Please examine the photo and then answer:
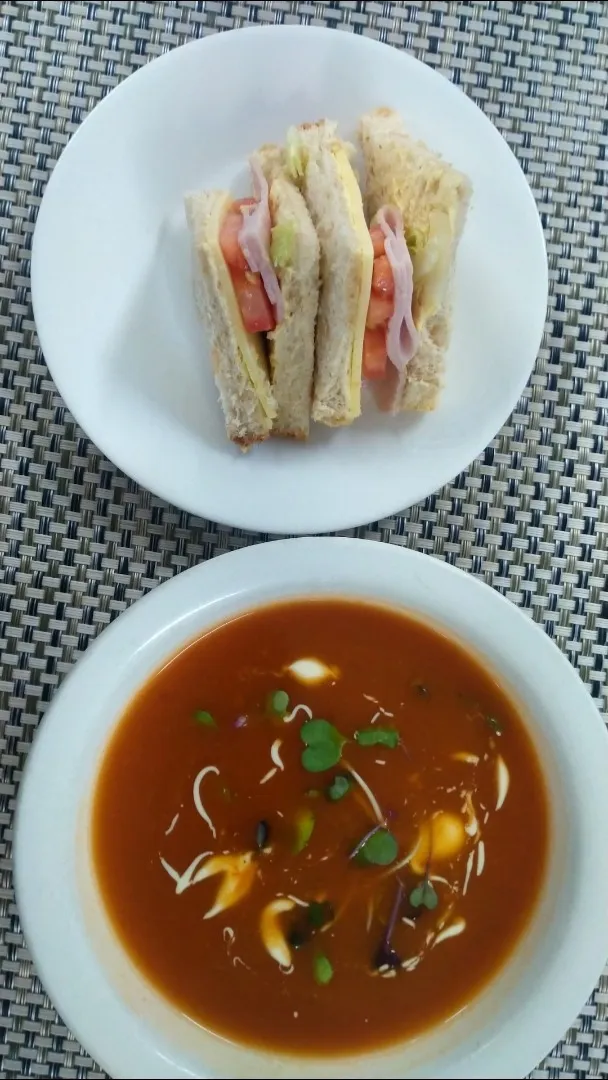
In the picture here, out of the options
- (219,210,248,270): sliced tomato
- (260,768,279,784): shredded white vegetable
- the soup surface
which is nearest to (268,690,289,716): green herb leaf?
the soup surface

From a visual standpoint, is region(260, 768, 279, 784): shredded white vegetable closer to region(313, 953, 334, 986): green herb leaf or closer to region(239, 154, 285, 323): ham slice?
region(313, 953, 334, 986): green herb leaf

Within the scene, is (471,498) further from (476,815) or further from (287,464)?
(476,815)

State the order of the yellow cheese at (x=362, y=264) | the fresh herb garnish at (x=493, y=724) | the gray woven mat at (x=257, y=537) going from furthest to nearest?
the gray woven mat at (x=257, y=537), the fresh herb garnish at (x=493, y=724), the yellow cheese at (x=362, y=264)

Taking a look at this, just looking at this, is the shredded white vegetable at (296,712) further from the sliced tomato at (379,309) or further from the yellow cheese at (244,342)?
the sliced tomato at (379,309)

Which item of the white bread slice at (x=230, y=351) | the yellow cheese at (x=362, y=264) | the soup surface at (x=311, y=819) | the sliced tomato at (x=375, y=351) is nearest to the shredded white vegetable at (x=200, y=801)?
the soup surface at (x=311, y=819)

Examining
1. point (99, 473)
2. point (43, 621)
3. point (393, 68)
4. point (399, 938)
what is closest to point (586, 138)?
point (393, 68)
